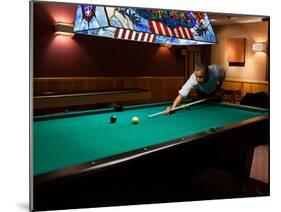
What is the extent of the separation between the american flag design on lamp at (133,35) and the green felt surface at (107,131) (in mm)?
595

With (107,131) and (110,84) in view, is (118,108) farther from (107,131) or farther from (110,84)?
(107,131)

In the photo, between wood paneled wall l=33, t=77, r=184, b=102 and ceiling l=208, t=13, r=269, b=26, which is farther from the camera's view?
ceiling l=208, t=13, r=269, b=26

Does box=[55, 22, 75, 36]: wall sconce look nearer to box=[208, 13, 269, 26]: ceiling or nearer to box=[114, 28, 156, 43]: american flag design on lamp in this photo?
box=[114, 28, 156, 43]: american flag design on lamp

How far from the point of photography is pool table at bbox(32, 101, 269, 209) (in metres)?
1.99

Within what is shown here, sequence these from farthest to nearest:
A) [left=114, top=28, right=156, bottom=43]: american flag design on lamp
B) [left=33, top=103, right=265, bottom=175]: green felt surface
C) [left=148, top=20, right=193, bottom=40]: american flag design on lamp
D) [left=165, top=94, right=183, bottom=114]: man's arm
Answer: [left=165, top=94, right=183, bottom=114]: man's arm, [left=148, top=20, right=193, bottom=40]: american flag design on lamp, [left=114, top=28, right=156, bottom=43]: american flag design on lamp, [left=33, top=103, right=265, bottom=175]: green felt surface

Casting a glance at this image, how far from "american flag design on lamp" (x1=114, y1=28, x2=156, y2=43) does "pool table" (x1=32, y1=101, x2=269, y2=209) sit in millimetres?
579

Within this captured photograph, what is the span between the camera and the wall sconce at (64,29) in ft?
8.54

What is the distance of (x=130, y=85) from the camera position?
2869 millimetres

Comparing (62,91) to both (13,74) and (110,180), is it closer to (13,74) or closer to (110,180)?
(13,74)

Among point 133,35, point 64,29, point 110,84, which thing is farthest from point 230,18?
point 64,29

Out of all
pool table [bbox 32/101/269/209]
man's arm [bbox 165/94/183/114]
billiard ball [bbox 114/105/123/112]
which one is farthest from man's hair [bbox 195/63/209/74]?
billiard ball [bbox 114/105/123/112]

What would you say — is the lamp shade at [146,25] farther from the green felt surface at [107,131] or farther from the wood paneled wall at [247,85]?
the green felt surface at [107,131]

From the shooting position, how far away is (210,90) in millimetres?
3338

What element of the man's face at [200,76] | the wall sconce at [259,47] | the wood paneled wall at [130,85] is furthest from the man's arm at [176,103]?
the wall sconce at [259,47]
